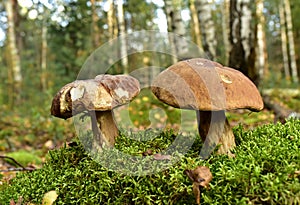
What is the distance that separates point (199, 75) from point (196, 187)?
78 cm

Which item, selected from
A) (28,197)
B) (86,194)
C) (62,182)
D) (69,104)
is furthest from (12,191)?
(69,104)

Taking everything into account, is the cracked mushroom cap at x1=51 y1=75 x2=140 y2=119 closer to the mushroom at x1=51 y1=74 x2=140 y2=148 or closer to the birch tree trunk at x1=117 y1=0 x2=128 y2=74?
the mushroom at x1=51 y1=74 x2=140 y2=148

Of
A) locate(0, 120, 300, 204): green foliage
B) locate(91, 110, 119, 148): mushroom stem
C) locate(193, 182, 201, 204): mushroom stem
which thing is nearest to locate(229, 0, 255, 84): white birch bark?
locate(0, 120, 300, 204): green foliage

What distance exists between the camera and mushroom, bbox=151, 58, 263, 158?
2.01 meters

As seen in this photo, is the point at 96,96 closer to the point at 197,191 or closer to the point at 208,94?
the point at 208,94

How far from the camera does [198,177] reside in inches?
76.0

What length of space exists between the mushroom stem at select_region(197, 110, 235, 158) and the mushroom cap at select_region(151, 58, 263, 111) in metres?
0.26

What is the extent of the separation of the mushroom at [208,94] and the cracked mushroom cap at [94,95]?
246 mm

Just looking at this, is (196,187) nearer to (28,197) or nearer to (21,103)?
(28,197)

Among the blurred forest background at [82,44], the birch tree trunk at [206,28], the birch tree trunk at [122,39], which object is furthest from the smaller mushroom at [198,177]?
the birch tree trunk at [122,39]

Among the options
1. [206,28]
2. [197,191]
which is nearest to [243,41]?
[206,28]

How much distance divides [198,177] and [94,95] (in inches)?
36.4

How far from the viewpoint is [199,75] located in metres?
2.11

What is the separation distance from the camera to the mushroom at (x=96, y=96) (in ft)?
6.99
